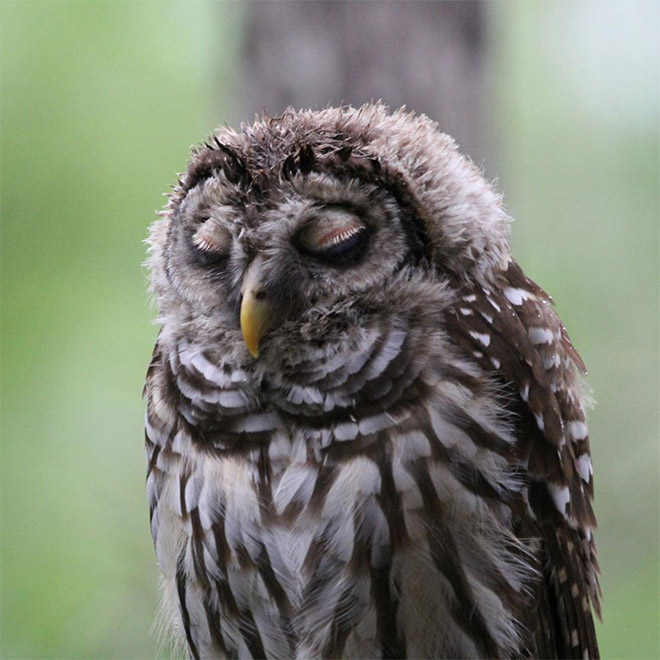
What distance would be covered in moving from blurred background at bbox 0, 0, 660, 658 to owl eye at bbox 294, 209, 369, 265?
1.71 meters

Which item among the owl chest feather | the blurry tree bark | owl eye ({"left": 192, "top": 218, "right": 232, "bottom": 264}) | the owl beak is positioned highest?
the blurry tree bark

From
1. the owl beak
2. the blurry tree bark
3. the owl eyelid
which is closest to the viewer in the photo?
the owl beak

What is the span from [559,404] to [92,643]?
217 cm

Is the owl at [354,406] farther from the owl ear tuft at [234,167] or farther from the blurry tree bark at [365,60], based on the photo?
the blurry tree bark at [365,60]

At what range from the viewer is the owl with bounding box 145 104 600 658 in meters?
2.07

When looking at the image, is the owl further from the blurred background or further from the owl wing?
the blurred background

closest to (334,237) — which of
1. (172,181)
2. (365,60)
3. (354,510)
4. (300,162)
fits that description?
(300,162)

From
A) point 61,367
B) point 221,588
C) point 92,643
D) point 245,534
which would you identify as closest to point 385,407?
point 245,534

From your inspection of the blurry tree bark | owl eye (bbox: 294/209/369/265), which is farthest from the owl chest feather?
the blurry tree bark

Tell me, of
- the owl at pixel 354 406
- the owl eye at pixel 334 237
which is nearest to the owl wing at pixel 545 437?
the owl at pixel 354 406

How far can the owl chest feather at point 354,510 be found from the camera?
6.75 feet

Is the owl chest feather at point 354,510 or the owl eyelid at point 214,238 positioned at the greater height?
the owl eyelid at point 214,238

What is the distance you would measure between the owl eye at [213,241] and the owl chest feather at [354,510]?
0.74 feet

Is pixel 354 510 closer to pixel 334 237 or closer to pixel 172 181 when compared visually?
pixel 334 237
